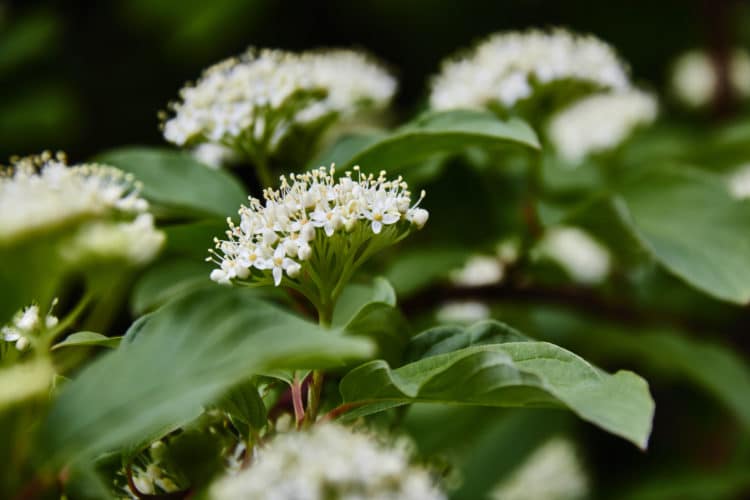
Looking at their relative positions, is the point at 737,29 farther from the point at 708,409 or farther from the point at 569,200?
the point at 569,200

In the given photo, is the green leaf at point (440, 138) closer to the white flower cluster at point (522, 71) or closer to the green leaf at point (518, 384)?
the white flower cluster at point (522, 71)

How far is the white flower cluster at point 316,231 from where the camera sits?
68cm

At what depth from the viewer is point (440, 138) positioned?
882 mm

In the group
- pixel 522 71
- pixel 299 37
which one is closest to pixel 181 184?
pixel 522 71

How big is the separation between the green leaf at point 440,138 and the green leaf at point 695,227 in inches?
8.0

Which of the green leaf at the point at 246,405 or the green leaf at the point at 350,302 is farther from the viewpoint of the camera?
the green leaf at the point at 350,302

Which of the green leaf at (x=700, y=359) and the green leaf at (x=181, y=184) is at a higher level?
the green leaf at (x=181, y=184)

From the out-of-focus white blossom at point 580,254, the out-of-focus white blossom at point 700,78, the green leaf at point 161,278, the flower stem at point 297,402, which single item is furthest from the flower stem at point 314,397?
the out-of-focus white blossom at point 700,78

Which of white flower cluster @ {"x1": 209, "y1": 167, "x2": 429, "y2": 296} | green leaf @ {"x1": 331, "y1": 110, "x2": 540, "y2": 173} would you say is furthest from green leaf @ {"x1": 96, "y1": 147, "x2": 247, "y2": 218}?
white flower cluster @ {"x1": 209, "y1": 167, "x2": 429, "y2": 296}

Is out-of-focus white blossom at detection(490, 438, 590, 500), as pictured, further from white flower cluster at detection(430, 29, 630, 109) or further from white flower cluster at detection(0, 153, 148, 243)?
white flower cluster at detection(0, 153, 148, 243)

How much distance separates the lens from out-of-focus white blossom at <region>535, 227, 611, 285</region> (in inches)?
66.0

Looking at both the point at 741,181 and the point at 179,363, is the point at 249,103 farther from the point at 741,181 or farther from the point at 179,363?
the point at 741,181

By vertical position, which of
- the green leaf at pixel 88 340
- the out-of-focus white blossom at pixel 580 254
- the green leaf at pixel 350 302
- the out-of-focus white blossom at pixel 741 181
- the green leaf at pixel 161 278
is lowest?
the out-of-focus white blossom at pixel 580 254

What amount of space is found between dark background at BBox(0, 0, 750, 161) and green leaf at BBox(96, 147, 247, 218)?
1276 millimetres
